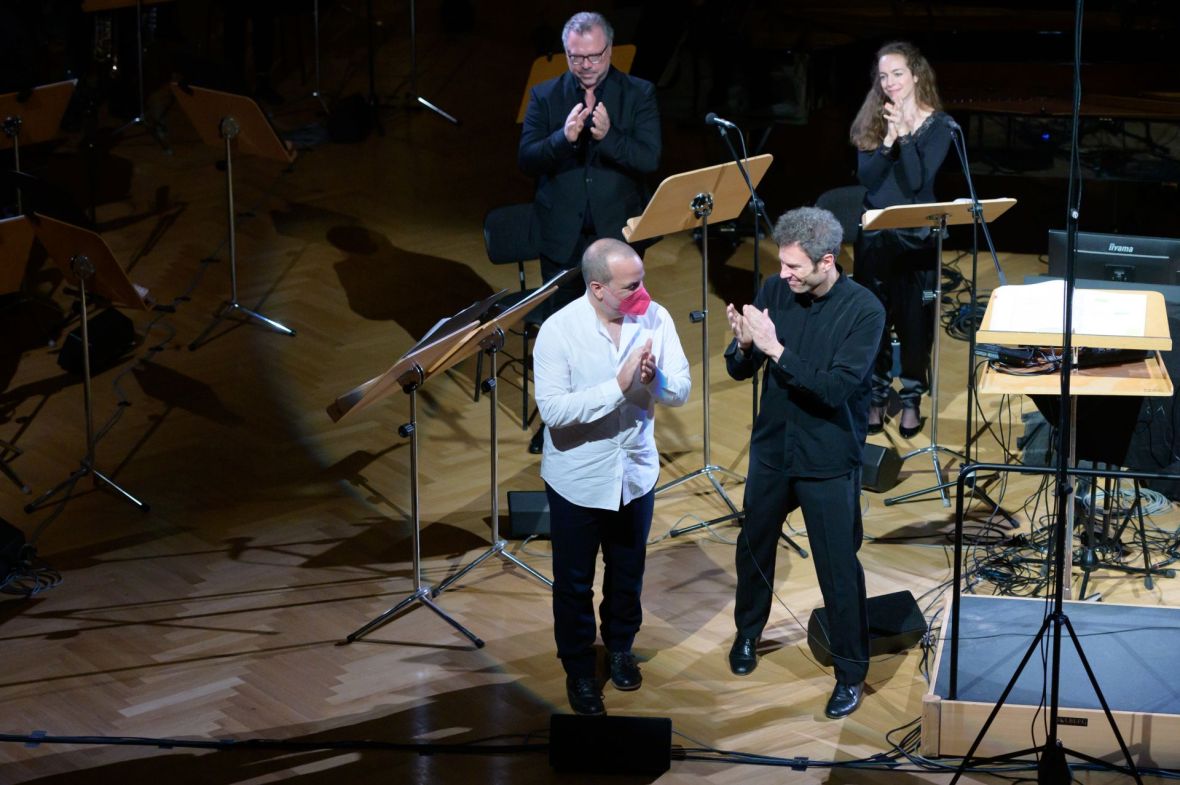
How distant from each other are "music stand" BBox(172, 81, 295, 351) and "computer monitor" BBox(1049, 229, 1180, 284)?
11.7 feet

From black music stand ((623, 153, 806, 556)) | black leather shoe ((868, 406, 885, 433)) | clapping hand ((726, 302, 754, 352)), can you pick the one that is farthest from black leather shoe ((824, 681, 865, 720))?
black leather shoe ((868, 406, 885, 433))

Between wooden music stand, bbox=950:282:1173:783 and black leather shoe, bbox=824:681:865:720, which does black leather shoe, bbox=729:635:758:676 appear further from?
wooden music stand, bbox=950:282:1173:783

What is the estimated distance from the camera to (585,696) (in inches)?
188

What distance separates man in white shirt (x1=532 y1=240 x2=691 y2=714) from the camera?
14.6 ft

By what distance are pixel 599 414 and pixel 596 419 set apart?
0.04 metres

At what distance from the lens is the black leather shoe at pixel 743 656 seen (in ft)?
16.4

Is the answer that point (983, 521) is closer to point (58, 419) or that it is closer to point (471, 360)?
point (471, 360)

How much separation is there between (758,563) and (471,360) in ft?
9.18

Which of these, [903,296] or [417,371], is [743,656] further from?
[903,296]

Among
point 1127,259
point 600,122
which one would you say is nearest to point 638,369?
point 600,122

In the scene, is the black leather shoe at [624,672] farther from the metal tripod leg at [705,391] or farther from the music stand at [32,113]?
the music stand at [32,113]

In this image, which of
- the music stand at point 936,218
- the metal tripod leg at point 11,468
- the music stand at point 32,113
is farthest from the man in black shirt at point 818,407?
the music stand at point 32,113

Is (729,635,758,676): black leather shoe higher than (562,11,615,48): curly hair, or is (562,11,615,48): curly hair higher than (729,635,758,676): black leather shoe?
(562,11,615,48): curly hair

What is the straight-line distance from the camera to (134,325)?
755cm
